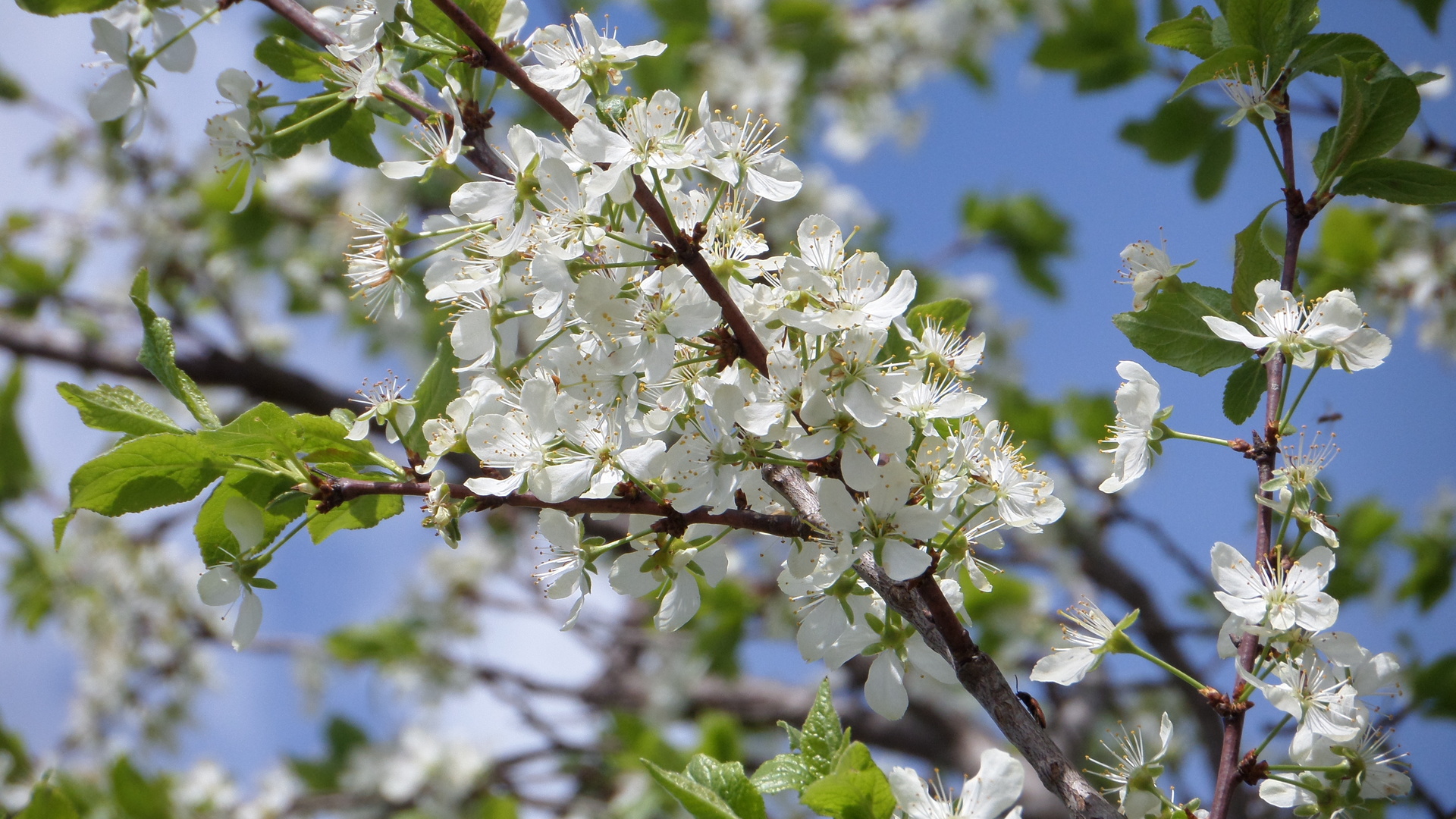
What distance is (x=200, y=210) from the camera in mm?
4820

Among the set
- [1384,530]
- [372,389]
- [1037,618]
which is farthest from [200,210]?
[1384,530]

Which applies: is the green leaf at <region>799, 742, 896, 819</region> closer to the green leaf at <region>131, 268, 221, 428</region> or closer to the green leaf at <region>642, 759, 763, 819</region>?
the green leaf at <region>642, 759, 763, 819</region>

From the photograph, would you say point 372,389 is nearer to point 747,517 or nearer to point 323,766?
point 747,517

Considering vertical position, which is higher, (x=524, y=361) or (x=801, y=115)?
(x=524, y=361)

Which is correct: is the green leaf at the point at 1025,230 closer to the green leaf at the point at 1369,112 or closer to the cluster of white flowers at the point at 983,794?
the green leaf at the point at 1369,112

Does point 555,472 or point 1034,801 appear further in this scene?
point 1034,801

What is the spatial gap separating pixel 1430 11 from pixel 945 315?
5.37 ft

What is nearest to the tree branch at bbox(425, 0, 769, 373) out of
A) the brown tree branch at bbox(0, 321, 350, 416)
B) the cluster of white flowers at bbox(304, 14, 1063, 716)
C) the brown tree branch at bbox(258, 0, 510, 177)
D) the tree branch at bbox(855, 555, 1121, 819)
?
the cluster of white flowers at bbox(304, 14, 1063, 716)

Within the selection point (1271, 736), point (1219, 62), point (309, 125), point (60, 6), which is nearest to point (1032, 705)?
point (1271, 736)

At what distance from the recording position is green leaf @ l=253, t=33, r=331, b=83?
4.98 feet

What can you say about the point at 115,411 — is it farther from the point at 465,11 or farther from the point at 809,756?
the point at 809,756

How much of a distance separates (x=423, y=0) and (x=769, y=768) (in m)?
1.09

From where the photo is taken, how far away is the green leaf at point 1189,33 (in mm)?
1415

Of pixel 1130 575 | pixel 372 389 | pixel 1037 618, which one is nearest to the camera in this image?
pixel 372 389
